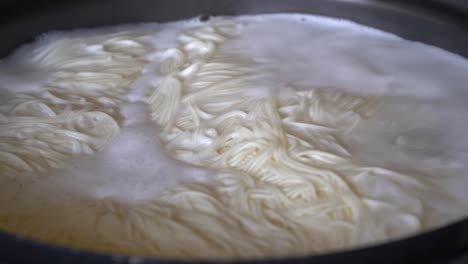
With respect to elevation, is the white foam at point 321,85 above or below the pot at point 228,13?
below

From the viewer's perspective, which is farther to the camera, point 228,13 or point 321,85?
point 228,13

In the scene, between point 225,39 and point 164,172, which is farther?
point 225,39

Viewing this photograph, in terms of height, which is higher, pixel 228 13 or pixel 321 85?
pixel 228 13

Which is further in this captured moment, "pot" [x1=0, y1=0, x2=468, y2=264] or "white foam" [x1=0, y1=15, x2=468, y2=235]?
"pot" [x1=0, y1=0, x2=468, y2=264]

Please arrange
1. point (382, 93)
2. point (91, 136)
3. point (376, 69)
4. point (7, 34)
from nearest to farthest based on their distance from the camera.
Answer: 1. point (91, 136)
2. point (382, 93)
3. point (376, 69)
4. point (7, 34)

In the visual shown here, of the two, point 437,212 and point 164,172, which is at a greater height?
point 164,172

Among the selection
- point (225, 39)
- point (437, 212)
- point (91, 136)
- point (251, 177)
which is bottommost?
point (437, 212)

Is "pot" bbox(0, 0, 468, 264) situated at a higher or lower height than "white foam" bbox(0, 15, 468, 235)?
higher

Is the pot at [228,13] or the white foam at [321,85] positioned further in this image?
the pot at [228,13]

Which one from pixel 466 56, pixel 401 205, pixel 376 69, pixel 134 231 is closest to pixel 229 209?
pixel 134 231

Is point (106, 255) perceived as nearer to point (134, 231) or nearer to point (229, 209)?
point (134, 231)

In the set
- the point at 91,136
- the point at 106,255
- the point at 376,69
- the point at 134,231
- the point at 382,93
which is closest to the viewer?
the point at 106,255
